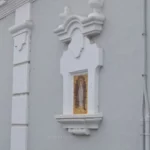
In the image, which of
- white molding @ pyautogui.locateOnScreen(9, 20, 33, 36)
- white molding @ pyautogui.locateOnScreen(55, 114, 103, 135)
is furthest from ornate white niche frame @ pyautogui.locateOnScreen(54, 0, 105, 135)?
white molding @ pyautogui.locateOnScreen(9, 20, 33, 36)

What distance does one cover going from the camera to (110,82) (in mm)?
6613

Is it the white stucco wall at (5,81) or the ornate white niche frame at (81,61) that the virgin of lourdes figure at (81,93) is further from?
the white stucco wall at (5,81)

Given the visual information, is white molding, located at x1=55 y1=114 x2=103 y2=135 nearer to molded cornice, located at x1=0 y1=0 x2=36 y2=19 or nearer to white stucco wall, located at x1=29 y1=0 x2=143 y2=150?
white stucco wall, located at x1=29 y1=0 x2=143 y2=150

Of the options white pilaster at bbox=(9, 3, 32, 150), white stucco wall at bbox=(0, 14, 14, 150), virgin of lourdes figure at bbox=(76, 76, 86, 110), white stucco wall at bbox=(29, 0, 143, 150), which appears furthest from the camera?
white stucco wall at bbox=(0, 14, 14, 150)

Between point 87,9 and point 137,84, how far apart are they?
1.62 meters

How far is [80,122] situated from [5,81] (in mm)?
3122

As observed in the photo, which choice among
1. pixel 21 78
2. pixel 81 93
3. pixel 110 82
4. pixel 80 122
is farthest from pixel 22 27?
pixel 110 82

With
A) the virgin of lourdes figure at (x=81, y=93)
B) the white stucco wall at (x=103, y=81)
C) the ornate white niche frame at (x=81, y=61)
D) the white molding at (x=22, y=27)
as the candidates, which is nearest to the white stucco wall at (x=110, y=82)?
the white stucco wall at (x=103, y=81)

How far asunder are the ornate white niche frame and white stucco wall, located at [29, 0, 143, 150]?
10 cm

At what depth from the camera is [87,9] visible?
7.19 meters

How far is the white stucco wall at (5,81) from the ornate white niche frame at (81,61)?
83.9 inches

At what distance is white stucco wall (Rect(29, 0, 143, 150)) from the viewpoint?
243 inches

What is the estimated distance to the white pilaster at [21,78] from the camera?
28.6 feet

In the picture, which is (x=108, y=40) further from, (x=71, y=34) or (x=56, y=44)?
(x=56, y=44)
